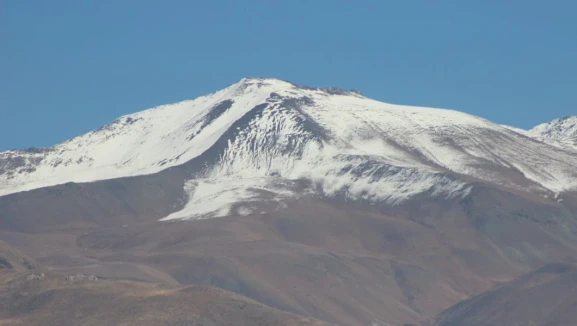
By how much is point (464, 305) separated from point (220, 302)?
70978 millimetres

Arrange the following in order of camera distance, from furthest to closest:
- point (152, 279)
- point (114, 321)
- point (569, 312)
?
point (152, 279)
point (569, 312)
point (114, 321)

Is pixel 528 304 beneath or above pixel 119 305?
above

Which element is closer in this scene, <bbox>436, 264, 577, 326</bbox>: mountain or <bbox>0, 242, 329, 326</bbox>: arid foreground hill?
→ <bbox>0, 242, 329, 326</bbox>: arid foreground hill

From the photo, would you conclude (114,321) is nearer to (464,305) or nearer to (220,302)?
(220,302)

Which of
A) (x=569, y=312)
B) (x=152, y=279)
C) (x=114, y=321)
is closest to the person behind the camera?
(x=114, y=321)

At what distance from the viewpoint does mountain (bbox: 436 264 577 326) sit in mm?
171375

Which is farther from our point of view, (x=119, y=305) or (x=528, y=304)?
(x=528, y=304)

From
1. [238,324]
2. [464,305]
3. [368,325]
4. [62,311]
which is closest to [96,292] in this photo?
[62,311]

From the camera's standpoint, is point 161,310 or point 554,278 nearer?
point 161,310

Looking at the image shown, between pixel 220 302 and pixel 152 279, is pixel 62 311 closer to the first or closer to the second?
pixel 220 302

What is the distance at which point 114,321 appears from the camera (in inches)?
4796

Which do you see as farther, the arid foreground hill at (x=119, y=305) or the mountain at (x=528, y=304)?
the mountain at (x=528, y=304)

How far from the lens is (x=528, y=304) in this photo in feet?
578

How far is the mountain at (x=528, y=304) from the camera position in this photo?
562ft
